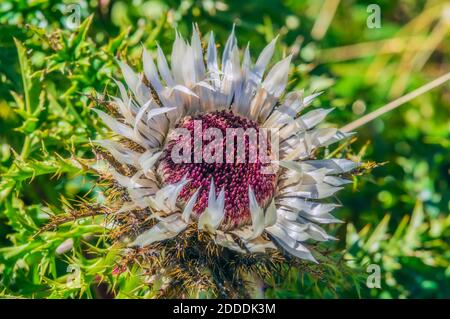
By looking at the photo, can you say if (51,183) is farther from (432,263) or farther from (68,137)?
(432,263)

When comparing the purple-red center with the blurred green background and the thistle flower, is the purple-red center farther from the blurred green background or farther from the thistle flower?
the blurred green background

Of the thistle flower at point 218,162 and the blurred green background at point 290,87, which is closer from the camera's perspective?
the thistle flower at point 218,162

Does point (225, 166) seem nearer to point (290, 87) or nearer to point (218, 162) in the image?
point (218, 162)

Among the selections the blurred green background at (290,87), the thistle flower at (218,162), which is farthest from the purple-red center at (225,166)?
the blurred green background at (290,87)

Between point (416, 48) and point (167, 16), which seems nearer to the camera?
point (167, 16)

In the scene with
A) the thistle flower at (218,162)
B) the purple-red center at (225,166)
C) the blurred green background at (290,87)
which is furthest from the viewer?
the blurred green background at (290,87)

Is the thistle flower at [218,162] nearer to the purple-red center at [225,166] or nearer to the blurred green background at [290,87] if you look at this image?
the purple-red center at [225,166]
